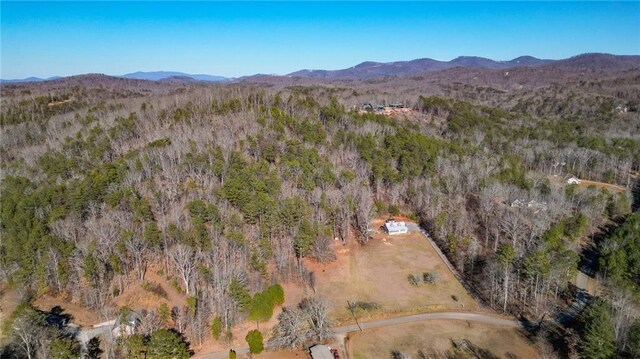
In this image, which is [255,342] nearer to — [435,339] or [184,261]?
[184,261]

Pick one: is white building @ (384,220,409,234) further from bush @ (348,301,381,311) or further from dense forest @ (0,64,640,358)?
bush @ (348,301,381,311)

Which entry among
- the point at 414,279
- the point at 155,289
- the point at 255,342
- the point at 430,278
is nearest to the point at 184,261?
the point at 155,289

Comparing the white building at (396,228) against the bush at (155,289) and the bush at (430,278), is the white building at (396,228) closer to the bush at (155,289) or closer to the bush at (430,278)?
the bush at (430,278)

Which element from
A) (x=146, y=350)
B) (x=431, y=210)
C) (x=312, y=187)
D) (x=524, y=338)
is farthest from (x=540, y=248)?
(x=146, y=350)

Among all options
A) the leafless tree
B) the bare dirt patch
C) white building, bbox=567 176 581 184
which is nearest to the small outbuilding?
the leafless tree

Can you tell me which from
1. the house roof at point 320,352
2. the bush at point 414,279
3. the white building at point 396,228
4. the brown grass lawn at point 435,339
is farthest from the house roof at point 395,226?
the house roof at point 320,352
